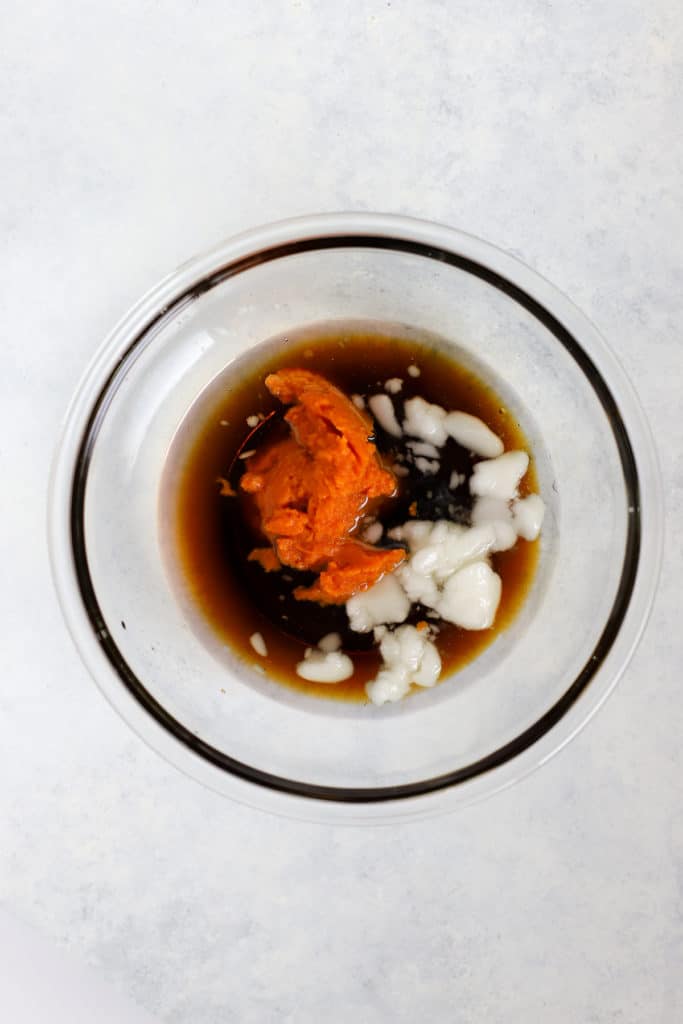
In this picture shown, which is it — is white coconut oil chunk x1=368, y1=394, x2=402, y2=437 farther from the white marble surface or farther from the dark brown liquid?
the white marble surface

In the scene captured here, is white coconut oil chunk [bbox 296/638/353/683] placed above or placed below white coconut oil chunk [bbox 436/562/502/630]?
below

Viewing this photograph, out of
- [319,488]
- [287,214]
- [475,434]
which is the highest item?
[287,214]

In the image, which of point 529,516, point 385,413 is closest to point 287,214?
point 385,413

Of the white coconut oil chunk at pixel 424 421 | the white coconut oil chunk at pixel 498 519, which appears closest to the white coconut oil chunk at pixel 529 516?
the white coconut oil chunk at pixel 498 519

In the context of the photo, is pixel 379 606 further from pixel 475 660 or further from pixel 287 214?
pixel 287 214

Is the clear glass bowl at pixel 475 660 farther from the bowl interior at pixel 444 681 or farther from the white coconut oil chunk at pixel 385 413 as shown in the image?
the white coconut oil chunk at pixel 385 413

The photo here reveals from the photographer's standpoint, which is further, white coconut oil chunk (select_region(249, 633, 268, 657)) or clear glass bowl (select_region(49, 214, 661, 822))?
white coconut oil chunk (select_region(249, 633, 268, 657))

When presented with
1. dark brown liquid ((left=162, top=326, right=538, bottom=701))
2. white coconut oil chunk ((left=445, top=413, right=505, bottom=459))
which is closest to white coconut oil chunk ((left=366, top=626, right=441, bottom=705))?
dark brown liquid ((left=162, top=326, right=538, bottom=701))
